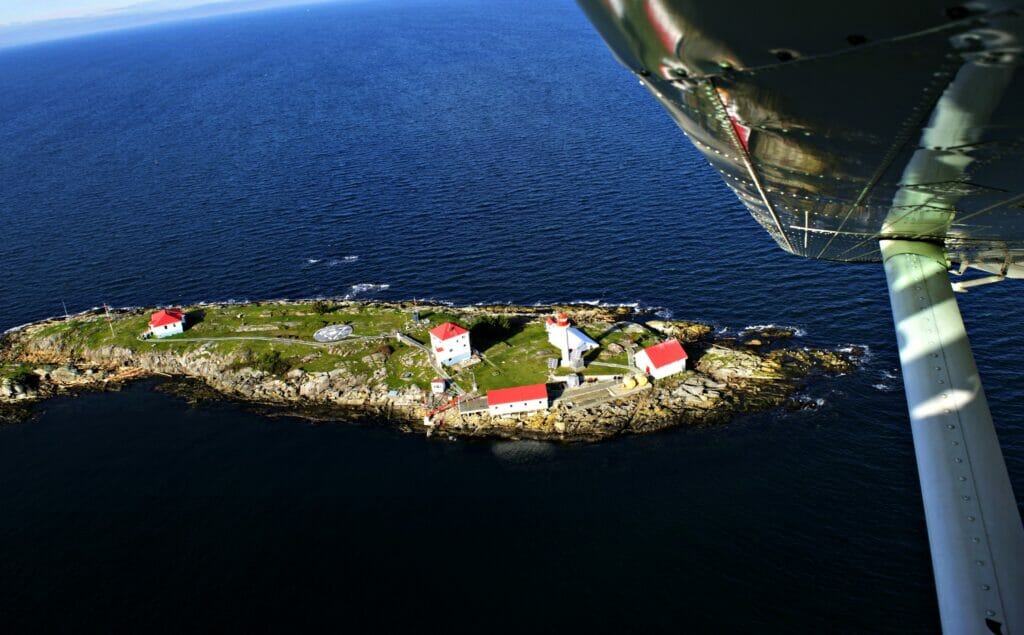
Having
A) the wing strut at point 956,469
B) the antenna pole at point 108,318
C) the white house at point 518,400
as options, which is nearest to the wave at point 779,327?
the white house at point 518,400

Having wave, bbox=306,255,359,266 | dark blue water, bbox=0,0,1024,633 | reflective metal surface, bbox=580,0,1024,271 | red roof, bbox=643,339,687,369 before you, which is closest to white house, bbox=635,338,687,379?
red roof, bbox=643,339,687,369

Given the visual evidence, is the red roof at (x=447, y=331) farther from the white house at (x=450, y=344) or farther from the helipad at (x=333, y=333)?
the helipad at (x=333, y=333)

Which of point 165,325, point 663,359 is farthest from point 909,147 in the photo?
point 165,325

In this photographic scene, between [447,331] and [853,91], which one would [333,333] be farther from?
[853,91]

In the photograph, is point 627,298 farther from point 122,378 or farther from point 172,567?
point 122,378

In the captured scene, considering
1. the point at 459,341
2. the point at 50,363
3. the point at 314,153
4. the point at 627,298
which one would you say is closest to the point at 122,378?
the point at 50,363

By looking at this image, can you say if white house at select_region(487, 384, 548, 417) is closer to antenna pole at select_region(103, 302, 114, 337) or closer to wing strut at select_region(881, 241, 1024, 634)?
antenna pole at select_region(103, 302, 114, 337)
